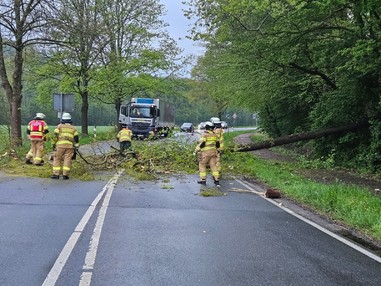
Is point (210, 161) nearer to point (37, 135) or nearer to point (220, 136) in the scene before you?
point (220, 136)

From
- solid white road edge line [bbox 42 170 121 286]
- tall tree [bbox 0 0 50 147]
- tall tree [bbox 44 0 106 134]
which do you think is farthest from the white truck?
solid white road edge line [bbox 42 170 121 286]

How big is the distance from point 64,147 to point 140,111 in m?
22.4

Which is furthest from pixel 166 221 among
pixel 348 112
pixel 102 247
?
pixel 348 112

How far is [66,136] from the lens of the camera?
1260 centimetres

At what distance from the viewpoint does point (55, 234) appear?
6.22 meters

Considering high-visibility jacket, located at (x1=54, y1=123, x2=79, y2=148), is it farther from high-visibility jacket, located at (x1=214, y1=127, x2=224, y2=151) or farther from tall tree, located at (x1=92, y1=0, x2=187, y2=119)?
tall tree, located at (x1=92, y1=0, x2=187, y2=119)

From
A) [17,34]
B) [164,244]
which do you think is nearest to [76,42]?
[17,34]

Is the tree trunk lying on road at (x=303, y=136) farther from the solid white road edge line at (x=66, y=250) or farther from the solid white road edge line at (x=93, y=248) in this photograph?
the solid white road edge line at (x=66, y=250)

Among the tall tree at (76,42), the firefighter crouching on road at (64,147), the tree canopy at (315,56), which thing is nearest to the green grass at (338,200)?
the tree canopy at (315,56)

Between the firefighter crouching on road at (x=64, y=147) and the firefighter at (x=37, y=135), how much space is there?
71.5 inches

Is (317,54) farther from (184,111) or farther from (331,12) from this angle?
(184,111)

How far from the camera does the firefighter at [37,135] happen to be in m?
14.3

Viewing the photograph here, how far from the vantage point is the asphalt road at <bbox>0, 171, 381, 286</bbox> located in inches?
Result: 184

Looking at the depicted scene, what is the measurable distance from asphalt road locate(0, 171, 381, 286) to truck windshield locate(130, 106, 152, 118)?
2508 centimetres
